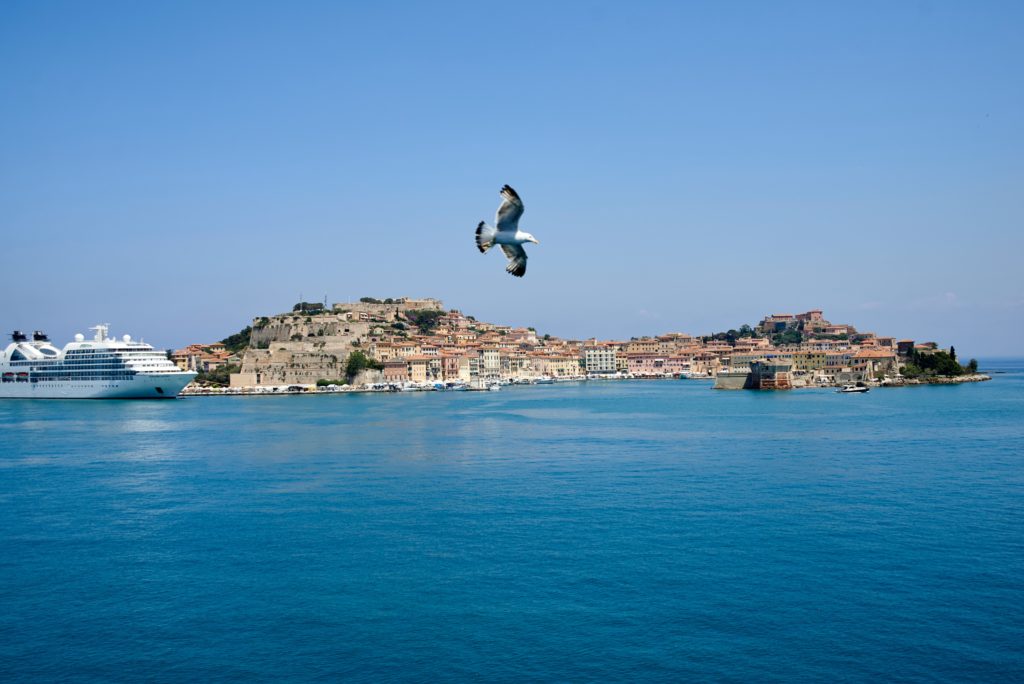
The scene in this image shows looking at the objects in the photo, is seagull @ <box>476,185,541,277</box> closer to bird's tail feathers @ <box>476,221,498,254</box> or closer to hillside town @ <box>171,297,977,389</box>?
bird's tail feathers @ <box>476,221,498,254</box>

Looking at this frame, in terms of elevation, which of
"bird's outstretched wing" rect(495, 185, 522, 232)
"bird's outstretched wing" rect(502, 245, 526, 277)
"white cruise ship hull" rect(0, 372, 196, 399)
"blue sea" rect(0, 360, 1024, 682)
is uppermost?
"bird's outstretched wing" rect(495, 185, 522, 232)

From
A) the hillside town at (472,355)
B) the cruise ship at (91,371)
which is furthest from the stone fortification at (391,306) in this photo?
the cruise ship at (91,371)

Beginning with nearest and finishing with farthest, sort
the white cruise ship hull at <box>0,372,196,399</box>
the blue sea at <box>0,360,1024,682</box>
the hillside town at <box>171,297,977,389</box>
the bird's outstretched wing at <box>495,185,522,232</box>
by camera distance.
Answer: the bird's outstretched wing at <box>495,185,522,232</box>, the blue sea at <box>0,360,1024,682</box>, the white cruise ship hull at <box>0,372,196,399</box>, the hillside town at <box>171,297,977,389</box>

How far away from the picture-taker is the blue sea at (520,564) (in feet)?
27.9

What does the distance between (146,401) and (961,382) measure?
172 ft

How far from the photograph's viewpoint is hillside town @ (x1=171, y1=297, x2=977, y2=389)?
5988cm

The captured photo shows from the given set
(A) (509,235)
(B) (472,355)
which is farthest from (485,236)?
(B) (472,355)

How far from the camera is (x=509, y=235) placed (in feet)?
18.1

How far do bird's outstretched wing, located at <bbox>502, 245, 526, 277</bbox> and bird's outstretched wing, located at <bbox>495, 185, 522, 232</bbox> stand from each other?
13cm

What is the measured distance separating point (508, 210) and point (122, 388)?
48.2 metres

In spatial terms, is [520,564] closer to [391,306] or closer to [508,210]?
[508,210]

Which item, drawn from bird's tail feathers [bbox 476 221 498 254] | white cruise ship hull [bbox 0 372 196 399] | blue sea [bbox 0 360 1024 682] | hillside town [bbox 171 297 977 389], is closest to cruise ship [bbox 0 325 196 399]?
white cruise ship hull [bbox 0 372 196 399]

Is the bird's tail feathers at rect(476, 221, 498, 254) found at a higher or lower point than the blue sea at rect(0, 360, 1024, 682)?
higher

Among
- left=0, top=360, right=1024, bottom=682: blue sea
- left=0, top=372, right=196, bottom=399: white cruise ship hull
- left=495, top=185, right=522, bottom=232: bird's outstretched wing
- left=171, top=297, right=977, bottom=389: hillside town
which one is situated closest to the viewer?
left=495, top=185, right=522, bottom=232: bird's outstretched wing
